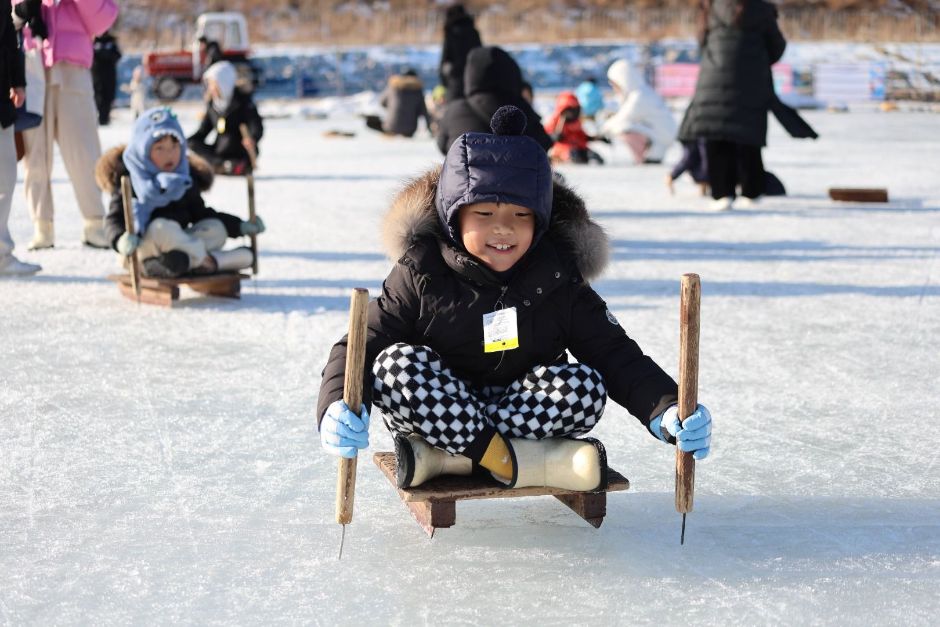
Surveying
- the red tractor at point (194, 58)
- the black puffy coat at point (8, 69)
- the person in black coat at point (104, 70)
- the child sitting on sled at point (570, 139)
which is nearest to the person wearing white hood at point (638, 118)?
the child sitting on sled at point (570, 139)

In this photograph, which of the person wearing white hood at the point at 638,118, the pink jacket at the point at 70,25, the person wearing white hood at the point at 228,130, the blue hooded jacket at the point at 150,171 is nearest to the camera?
the blue hooded jacket at the point at 150,171

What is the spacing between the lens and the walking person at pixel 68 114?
5.91 m

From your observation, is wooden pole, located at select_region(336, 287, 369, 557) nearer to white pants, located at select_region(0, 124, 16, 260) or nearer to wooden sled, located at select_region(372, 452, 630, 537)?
wooden sled, located at select_region(372, 452, 630, 537)

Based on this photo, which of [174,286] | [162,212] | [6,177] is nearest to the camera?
[174,286]

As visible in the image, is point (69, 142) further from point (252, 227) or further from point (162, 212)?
point (252, 227)

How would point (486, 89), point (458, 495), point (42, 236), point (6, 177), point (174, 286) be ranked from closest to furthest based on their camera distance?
point (458, 495) < point (174, 286) < point (6, 177) < point (486, 89) < point (42, 236)

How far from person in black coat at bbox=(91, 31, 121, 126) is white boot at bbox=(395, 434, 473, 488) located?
43.4ft

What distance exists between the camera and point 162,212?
495 cm

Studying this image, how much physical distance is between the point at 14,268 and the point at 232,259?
1088 mm

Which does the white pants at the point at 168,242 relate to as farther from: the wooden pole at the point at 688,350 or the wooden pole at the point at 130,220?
the wooden pole at the point at 688,350

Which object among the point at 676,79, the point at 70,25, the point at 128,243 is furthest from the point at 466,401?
the point at 676,79

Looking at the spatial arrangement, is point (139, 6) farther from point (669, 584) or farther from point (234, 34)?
point (669, 584)

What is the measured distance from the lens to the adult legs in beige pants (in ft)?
19.9

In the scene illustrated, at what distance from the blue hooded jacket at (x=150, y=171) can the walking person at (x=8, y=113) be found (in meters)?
0.68
